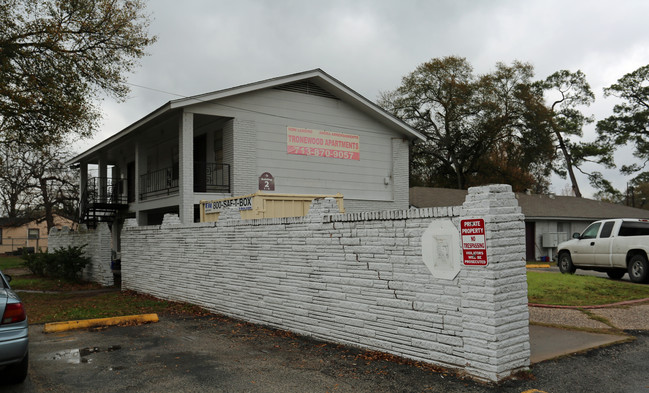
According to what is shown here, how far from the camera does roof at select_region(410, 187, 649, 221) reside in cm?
2904

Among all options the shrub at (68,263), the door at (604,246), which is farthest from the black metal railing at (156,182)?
the door at (604,246)

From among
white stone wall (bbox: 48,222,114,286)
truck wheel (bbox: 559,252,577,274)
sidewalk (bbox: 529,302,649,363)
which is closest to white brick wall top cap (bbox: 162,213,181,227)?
white stone wall (bbox: 48,222,114,286)

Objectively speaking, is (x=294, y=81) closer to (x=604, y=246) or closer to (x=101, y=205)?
(x=101, y=205)

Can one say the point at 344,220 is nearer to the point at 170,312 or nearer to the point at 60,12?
the point at 170,312

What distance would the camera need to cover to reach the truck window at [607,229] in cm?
1556

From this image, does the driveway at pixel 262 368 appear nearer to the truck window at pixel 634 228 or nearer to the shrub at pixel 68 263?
the truck window at pixel 634 228

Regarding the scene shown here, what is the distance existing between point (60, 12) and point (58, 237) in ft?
37.1

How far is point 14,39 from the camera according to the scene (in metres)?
14.7

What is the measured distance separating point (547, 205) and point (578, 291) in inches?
802

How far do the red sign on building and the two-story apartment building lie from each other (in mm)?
11097

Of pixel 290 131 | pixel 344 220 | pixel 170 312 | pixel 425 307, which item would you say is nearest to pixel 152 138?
pixel 290 131

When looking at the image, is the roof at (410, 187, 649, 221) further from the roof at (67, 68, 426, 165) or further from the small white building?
the roof at (67, 68, 426, 165)

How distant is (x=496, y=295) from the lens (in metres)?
5.67

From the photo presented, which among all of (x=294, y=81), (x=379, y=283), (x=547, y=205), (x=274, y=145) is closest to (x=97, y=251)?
(x=274, y=145)
